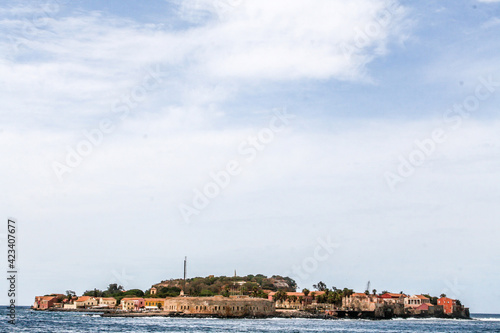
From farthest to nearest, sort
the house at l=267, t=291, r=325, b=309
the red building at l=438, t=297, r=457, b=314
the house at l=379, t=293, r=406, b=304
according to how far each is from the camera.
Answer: the red building at l=438, t=297, r=457, b=314, the house at l=267, t=291, r=325, b=309, the house at l=379, t=293, r=406, b=304

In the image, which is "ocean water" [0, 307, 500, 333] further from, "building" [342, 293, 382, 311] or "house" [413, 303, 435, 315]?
"house" [413, 303, 435, 315]

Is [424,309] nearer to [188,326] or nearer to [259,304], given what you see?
[259,304]

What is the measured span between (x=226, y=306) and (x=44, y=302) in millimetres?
80448

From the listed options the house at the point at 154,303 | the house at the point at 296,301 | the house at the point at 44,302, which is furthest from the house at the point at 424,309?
the house at the point at 44,302

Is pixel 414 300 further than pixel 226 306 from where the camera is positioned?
Yes

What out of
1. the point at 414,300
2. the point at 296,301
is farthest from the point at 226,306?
the point at 414,300

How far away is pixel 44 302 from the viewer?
569 ft

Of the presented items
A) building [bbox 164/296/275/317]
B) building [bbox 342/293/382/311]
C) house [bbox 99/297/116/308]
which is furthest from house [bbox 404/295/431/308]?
house [bbox 99/297/116/308]

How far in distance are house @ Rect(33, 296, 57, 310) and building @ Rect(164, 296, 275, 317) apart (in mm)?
67531

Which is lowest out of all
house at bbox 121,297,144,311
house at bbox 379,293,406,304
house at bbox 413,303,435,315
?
house at bbox 413,303,435,315

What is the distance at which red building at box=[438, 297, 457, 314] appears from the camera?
15475 centimetres

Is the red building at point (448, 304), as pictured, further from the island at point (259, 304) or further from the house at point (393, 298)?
the house at point (393, 298)

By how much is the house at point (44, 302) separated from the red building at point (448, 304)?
4302 inches

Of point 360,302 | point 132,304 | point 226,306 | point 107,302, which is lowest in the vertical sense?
point 107,302
